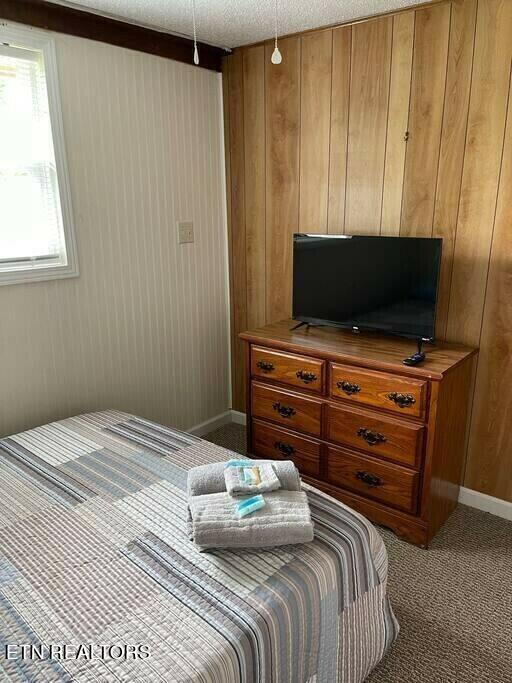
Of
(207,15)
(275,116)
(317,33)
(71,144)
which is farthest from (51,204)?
(317,33)

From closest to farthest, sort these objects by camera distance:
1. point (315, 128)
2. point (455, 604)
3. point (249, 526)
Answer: point (249, 526)
point (455, 604)
point (315, 128)

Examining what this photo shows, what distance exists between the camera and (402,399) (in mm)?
2291

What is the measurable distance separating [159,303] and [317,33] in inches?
66.1

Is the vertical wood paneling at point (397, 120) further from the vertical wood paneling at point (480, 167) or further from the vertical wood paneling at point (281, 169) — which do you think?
the vertical wood paneling at point (281, 169)

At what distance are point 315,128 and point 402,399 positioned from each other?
156 centimetres

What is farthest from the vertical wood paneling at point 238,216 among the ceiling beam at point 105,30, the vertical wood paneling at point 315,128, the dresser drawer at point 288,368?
the dresser drawer at point 288,368

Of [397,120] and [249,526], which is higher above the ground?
[397,120]

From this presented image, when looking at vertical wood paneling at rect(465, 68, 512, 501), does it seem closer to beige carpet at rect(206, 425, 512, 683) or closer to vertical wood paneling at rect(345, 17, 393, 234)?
beige carpet at rect(206, 425, 512, 683)

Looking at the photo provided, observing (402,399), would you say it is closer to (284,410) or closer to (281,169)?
(284,410)

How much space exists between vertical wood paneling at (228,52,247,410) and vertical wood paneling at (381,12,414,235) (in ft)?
3.15

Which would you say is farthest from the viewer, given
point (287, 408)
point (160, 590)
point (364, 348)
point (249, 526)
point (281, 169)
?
point (281, 169)

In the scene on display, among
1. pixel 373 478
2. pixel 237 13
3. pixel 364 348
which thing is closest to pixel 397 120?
pixel 237 13

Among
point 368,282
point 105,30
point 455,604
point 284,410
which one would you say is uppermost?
point 105,30

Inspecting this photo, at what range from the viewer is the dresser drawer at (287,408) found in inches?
104
